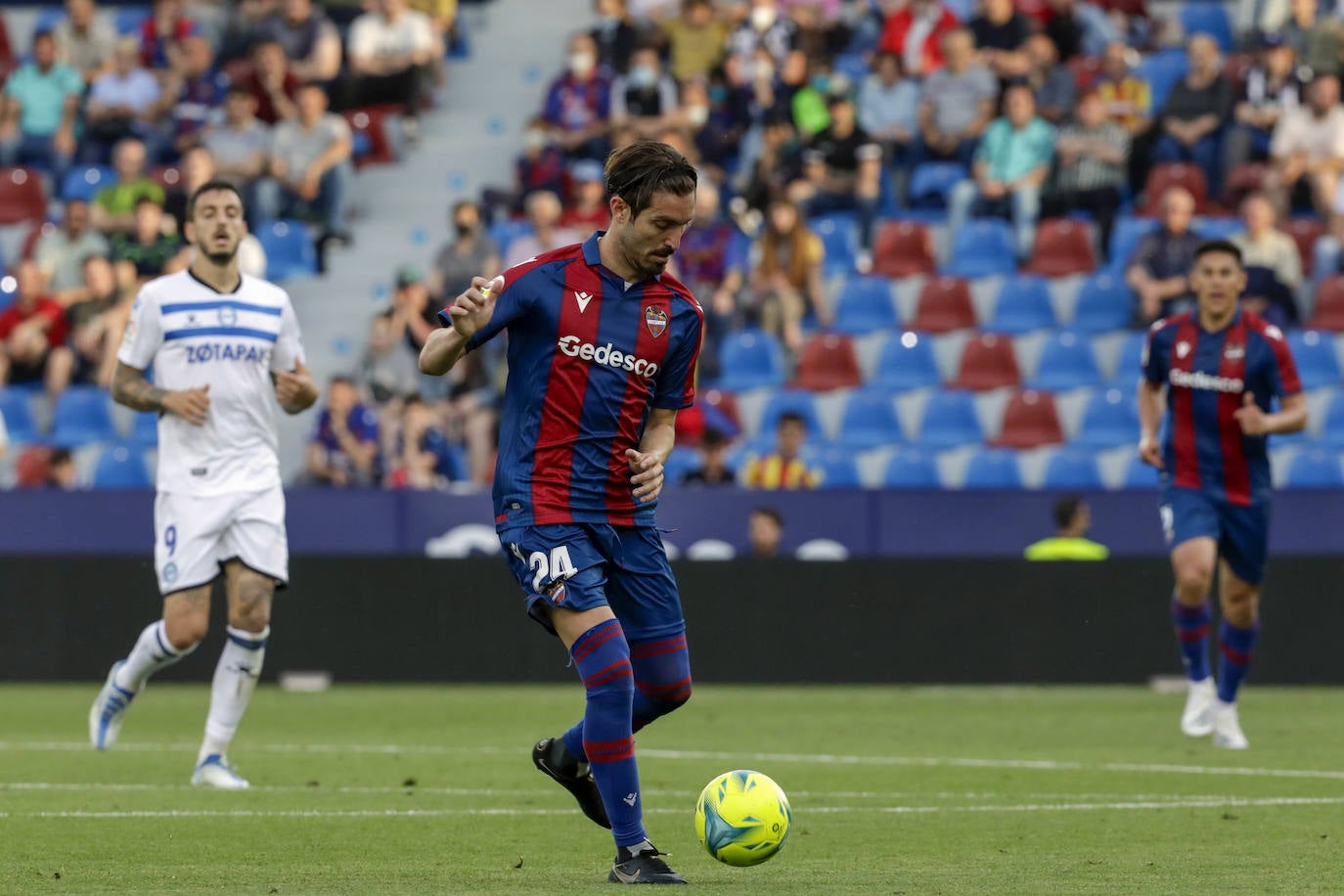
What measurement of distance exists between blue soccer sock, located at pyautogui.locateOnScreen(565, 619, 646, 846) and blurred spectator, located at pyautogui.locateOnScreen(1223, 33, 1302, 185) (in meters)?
14.0

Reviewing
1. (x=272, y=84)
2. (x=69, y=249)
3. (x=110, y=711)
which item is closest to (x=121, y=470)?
(x=69, y=249)

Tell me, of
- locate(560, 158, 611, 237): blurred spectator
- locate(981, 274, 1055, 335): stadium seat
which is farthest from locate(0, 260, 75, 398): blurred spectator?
locate(981, 274, 1055, 335): stadium seat

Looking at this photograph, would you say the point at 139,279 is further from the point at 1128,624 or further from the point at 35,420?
the point at 1128,624

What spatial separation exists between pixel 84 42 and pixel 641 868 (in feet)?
63.9

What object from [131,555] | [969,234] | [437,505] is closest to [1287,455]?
[969,234]

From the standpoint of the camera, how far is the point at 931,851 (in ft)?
23.9

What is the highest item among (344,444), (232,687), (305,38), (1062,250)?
(305,38)

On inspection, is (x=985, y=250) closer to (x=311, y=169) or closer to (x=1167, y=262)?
(x=1167, y=262)

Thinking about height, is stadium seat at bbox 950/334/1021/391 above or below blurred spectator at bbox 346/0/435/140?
below

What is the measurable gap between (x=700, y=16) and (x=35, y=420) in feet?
24.1

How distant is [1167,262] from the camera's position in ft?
59.4

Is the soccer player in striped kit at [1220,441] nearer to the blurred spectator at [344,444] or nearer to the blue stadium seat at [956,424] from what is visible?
the blue stadium seat at [956,424]

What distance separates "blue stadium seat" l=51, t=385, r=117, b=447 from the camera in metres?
19.8

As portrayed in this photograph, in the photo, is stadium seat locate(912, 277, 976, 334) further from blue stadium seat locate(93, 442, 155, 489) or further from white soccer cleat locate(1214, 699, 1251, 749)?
white soccer cleat locate(1214, 699, 1251, 749)
